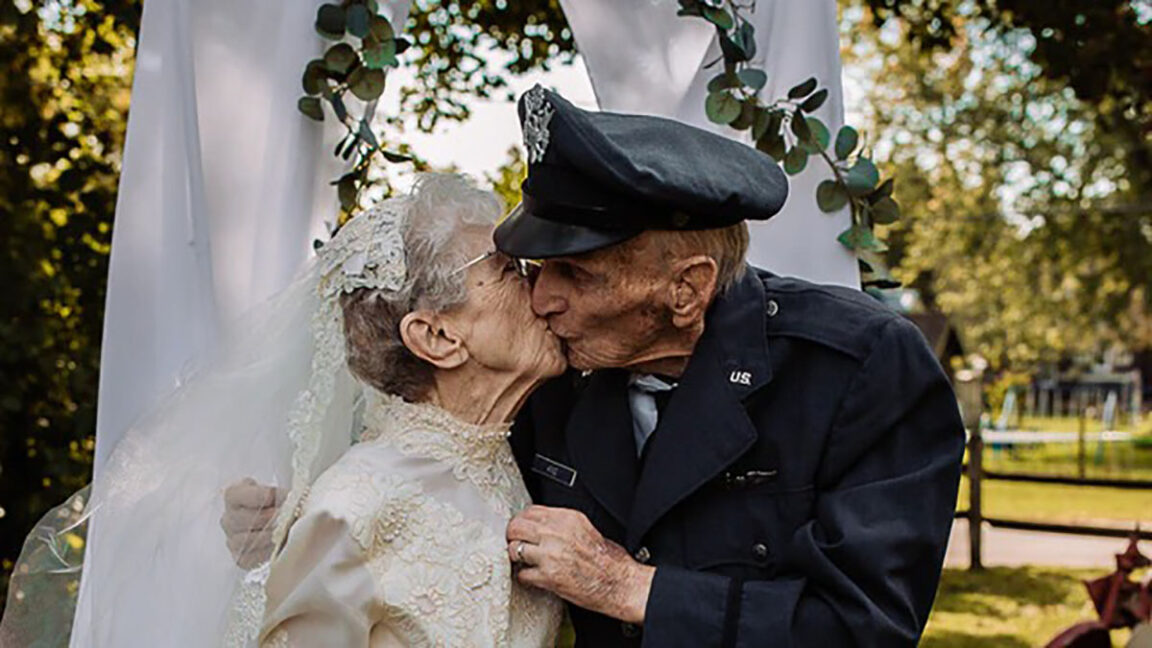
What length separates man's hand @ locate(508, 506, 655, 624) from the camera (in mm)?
2193

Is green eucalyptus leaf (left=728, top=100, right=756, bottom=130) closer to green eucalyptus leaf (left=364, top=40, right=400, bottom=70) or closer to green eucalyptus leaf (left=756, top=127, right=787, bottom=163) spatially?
green eucalyptus leaf (left=756, top=127, right=787, bottom=163)

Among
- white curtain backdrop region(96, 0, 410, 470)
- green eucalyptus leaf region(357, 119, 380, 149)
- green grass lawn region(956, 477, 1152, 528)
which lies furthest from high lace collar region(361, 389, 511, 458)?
green grass lawn region(956, 477, 1152, 528)

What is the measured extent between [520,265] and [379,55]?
0.68 meters

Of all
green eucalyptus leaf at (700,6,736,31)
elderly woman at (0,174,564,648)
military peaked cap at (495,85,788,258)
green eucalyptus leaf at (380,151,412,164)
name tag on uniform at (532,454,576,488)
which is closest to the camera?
military peaked cap at (495,85,788,258)

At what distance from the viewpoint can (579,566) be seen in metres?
2.19

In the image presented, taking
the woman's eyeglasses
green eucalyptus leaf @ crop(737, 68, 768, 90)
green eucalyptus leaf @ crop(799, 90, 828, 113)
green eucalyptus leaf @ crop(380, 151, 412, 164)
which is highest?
green eucalyptus leaf @ crop(737, 68, 768, 90)

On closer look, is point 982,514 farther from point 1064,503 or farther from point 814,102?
point 814,102

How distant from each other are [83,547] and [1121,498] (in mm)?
18194

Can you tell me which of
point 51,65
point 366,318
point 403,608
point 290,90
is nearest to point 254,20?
point 290,90

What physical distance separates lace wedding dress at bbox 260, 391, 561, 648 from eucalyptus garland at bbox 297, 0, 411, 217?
0.64 metres

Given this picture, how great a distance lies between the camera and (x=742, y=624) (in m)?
2.20

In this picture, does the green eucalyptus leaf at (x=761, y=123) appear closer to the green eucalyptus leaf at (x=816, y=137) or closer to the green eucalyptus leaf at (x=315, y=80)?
the green eucalyptus leaf at (x=816, y=137)

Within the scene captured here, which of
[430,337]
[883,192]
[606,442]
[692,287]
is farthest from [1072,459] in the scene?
[430,337]

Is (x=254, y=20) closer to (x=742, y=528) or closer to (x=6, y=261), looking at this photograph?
(x=742, y=528)
